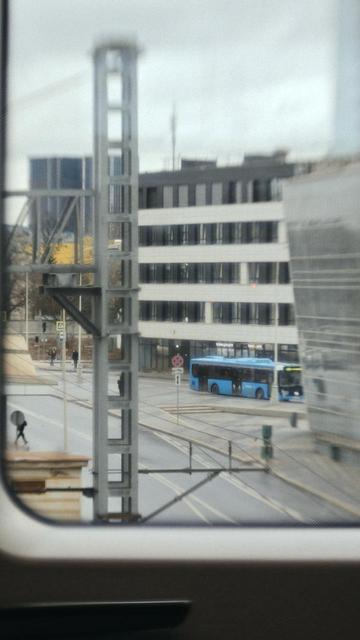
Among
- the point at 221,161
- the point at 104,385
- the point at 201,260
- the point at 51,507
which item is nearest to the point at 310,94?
the point at 221,161

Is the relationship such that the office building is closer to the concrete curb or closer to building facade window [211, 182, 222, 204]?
building facade window [211, 182, 222, 204]

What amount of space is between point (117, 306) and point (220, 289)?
0.96 ft

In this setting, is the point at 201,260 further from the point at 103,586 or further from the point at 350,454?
the point at 103,586

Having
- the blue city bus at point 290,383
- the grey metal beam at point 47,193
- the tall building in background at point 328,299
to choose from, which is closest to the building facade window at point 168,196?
the grey metal beam at point 47,193

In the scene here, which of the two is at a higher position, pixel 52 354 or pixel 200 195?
pixel 200 195

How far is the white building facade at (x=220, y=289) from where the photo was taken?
398 centimetres

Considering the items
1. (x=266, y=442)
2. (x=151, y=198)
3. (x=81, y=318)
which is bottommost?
(x=266, y=442)

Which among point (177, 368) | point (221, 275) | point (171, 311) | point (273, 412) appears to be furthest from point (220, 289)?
point (273, 412)

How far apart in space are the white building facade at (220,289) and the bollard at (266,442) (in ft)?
0.64

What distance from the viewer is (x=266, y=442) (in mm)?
3959

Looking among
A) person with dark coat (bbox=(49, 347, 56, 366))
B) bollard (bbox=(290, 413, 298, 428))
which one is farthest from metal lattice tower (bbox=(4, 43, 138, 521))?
bollard (bbox=(290, 413, 298, 428))

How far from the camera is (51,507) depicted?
12.7 ft

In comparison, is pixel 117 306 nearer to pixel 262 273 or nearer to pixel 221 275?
pixel 221 275

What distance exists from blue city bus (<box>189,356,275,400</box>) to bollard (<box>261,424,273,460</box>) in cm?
8
